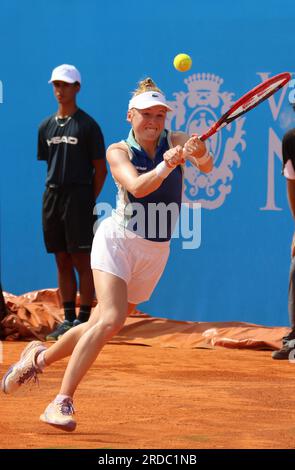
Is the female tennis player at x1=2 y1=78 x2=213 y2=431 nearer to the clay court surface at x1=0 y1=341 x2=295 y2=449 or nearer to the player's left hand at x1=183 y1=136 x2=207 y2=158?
the player's left hand at x1=183 y1=136 x2=207 y2=158

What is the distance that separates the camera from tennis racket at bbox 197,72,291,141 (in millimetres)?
5031

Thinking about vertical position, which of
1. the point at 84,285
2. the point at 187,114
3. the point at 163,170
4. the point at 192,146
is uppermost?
the point at 187,114

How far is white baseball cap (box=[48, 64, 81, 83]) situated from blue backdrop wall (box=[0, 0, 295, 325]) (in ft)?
1.75

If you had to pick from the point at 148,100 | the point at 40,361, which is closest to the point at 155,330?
the point at 40,361

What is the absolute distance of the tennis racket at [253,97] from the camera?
16.5ft

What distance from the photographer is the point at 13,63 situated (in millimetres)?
9312

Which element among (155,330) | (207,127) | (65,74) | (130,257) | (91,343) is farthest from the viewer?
(207,127)

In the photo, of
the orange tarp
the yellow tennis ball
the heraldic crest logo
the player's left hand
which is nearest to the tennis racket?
the player's left hand

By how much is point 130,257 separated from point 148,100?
2.36 ft

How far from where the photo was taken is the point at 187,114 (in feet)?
29.6

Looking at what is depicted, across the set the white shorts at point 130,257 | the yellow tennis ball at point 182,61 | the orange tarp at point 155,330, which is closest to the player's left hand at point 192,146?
the white shorts at point 130,257

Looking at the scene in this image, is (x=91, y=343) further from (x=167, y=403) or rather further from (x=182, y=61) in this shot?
(x=182, y=61)

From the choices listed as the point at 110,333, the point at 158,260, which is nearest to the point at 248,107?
the point at 158,260

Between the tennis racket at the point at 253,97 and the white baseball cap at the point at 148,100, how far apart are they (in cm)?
27
